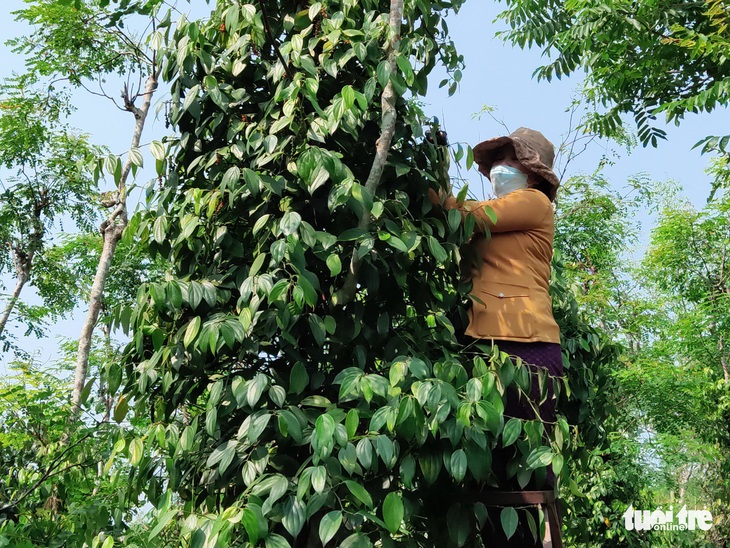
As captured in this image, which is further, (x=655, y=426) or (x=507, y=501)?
(x=655, y=426)

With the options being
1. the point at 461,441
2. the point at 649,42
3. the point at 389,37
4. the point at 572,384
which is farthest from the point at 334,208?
the point at 649,42

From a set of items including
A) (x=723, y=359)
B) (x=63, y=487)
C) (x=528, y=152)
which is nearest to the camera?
(x=528, y=152)

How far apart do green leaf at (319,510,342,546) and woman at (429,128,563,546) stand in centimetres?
67

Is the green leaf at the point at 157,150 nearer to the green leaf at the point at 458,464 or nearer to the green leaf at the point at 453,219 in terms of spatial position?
the green leaf at the point at 453,219

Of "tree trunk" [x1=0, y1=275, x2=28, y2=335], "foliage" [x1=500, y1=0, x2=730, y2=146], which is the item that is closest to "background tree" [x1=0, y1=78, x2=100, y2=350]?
"tree trunk" [x1=0, y1=275, x2=28, y2=335]

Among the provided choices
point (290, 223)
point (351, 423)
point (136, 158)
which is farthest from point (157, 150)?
point (351, 423)

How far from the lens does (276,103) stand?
2.02 meters

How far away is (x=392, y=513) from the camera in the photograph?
1.59 metres

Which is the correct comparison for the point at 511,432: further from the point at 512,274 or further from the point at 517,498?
the point at 512,274

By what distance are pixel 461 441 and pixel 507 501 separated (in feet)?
1.16

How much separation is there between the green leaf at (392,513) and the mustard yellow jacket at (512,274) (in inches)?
26.4

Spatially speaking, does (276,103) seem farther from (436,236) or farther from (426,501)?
(426,501)

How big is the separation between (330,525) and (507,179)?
4.22 feet

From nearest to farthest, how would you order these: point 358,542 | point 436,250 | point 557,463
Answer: point 358,542
point 557,463
point 436,250
